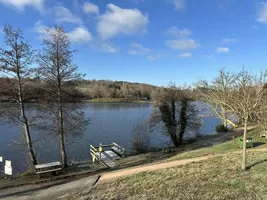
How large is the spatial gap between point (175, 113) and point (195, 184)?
655 inches

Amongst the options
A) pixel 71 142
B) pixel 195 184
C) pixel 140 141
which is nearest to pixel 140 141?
pixel 140 141

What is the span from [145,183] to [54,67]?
9504 millimetres

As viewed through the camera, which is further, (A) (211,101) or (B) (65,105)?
(A) (211,101)

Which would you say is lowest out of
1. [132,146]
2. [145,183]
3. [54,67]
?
[132,146]

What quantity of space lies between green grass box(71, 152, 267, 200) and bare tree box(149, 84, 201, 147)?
12937mm

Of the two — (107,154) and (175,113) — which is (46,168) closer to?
(107,154)

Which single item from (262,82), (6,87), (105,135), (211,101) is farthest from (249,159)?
(105,135)

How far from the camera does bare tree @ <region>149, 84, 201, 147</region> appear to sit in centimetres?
2388

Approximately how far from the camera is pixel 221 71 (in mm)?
29906

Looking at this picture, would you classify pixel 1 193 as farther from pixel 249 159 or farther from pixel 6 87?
pixel 249 159

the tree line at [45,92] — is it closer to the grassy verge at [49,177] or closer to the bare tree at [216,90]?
the grassy verge at [49,177]

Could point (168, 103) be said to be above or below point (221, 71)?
below

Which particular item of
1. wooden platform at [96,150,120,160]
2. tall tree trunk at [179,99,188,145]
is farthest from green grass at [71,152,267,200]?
tall tree trunk at [179,99,188,145]

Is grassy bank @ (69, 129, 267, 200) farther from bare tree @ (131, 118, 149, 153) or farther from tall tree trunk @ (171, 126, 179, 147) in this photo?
tall tree trunk @ (171, 126, 179, 147)
